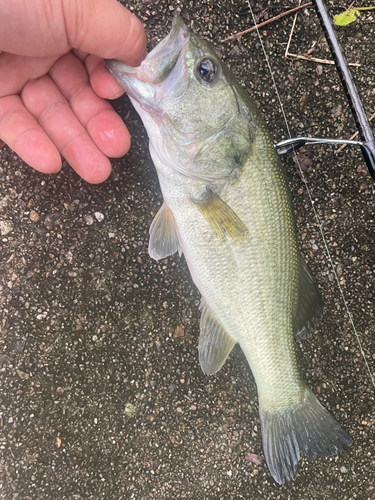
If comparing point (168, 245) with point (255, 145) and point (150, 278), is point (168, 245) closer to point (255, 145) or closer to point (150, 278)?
point (150, 278)

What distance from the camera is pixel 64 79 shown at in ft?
5.21

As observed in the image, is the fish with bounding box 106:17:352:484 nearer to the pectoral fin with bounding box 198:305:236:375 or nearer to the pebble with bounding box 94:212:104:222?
the pectoral fin with bounding box 198:305:236:375

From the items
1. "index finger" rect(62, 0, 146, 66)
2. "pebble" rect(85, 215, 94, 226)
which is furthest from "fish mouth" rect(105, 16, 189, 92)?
"pebble" rect(85, 215, 94, 226)

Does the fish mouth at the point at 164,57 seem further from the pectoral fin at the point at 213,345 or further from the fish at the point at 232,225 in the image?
the pectoral fin at the point at 213,345

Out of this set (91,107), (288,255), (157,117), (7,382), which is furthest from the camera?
(7,382)

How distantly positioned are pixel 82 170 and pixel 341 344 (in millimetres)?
1823

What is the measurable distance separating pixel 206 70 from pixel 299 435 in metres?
1.74

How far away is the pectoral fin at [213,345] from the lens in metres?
1.55

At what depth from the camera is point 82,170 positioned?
5.07ft

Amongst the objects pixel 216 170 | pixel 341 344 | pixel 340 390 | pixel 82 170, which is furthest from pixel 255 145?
pixel 340 390

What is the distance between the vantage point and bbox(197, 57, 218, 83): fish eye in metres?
1.32

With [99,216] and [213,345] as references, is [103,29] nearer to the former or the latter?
[99,216]

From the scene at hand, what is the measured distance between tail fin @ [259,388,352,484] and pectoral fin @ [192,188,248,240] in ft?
2.95

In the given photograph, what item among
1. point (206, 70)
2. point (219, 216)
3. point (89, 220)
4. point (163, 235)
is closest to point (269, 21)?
point (206, 70)
